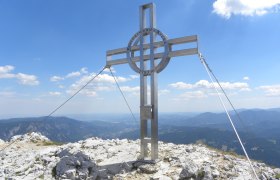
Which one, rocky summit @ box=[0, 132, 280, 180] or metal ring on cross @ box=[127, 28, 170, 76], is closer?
rocky summit @ box=[0, 132, 280, 180]

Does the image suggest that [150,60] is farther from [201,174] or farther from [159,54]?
[201,174]

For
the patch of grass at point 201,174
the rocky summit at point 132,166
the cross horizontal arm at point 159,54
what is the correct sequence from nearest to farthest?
1. the patch of grass at point 201,174
2. the rocky summit at point 132,166
3. the cross horizontal arm at point 159,54

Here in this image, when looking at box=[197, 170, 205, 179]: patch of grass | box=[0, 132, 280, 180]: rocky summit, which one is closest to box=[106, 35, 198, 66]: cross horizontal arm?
box=[0, 132, 280, 180]: rocky summit

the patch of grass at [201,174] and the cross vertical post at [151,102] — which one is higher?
the cross vertical post at [151,102]

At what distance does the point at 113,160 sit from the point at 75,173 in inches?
98.0

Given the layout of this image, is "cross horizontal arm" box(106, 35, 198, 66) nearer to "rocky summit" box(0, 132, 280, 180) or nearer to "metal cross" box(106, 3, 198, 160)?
"metal cross" box(106, 3, 198, 160)

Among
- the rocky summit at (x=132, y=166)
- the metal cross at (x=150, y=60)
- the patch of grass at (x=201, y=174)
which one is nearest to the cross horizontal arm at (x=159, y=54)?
the metal cross at (x=150, y=60)

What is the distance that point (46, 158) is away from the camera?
15.4m

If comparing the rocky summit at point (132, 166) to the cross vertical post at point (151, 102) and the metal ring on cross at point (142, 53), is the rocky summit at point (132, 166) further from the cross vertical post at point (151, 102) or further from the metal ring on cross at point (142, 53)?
the metal ring on cross at point (142, 53)

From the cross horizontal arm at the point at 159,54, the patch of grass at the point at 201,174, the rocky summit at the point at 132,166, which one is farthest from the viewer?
the cross horizontal arm at the point at 159,54

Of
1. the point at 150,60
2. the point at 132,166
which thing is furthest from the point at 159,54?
the point at 132,166

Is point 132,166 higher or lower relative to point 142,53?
lower

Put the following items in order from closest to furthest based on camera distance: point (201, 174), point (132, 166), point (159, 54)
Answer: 1. point (201, 174)
2. point (132, 166)
3. point (159, 54)

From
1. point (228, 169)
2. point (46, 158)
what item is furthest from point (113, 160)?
point (228, 169)
